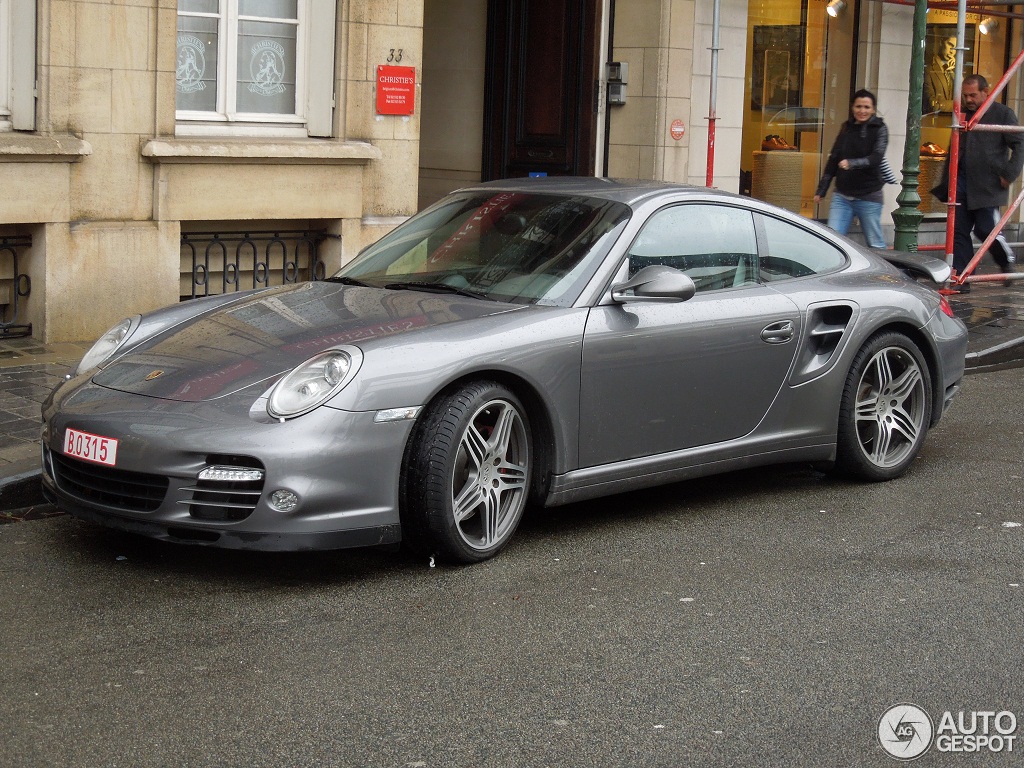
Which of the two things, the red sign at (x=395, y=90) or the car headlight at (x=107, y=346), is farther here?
the red sign at (x=395, y=90)

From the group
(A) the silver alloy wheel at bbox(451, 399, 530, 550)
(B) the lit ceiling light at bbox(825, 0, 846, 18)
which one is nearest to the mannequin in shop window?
(B) the lit ceiling light at bbox(825, 0, 846, 18)

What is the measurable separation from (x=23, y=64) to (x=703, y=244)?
5.61 metres

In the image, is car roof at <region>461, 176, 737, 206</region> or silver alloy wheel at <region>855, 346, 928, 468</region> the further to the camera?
silver alloy wheel at <region>855, 346, 928, 468</region>

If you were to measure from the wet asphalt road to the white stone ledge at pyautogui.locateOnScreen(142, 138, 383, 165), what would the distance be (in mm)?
4923

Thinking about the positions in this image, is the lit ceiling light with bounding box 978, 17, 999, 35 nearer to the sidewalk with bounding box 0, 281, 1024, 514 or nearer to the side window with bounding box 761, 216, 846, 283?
the sidewalk with bounding box 0, 281, 1024, 514

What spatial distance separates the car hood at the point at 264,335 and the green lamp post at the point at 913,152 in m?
7.62

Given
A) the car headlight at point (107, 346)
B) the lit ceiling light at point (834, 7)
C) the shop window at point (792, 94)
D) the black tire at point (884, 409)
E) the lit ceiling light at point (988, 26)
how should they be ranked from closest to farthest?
the car headlight at point (107, 346) < the black tire at point (884, 409) < the shop window at point (792, 94) < the lit ceiling light at point (834, 7) < the lit ceiling light at point (988, 26)

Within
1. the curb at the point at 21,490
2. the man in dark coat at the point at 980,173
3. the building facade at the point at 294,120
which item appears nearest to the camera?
the curb at the point at 21,490

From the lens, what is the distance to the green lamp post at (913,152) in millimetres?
12234

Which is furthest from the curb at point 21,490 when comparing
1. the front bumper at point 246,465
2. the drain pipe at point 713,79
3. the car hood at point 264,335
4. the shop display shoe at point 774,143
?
the shop display shoe at point 774,143

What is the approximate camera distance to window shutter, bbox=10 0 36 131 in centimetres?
980

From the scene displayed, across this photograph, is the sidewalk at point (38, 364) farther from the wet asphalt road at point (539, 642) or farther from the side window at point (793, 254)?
the side window at point (793, 254)

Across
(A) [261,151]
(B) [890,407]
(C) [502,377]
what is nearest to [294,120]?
(A) [261,151]

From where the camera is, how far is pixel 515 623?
190 inches
